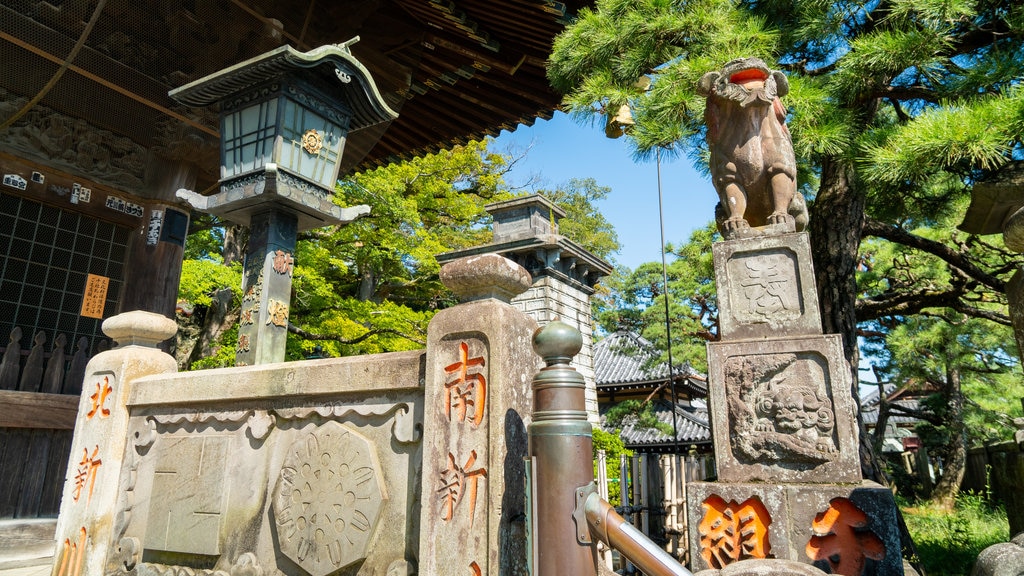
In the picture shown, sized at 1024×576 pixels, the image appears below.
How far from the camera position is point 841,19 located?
17.6 ft

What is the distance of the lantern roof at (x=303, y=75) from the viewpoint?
367 cm

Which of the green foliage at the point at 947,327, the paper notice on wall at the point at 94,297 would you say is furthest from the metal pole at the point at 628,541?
the green foliage at the point at 947,327

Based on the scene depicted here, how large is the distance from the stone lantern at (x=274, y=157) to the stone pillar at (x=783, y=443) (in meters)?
2.70

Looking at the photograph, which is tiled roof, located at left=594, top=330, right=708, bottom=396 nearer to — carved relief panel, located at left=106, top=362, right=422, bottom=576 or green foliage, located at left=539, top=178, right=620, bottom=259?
green foliage, located at left=539, top=178, right=620, bottom=259

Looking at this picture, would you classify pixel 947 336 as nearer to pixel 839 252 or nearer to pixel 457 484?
pixel 839 252

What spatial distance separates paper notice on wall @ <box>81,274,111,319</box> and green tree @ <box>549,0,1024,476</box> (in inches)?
210

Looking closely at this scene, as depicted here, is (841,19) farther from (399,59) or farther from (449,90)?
(399,59)

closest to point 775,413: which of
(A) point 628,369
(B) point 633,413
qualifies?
(B) point 633,413

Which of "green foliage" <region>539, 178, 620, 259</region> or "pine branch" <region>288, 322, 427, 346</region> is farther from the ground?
"green foliage" <region>539, 178, 620, 259</region>

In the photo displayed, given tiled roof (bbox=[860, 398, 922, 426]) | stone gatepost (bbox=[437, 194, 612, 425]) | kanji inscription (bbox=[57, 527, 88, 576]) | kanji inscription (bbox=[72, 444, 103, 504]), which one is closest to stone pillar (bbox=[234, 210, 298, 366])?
kanji inscription (bbox=[72, 444, 103, 504])

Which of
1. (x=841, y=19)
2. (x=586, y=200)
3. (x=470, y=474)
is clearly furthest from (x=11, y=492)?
(x=586, y=200)

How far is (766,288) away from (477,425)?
1.91 metres

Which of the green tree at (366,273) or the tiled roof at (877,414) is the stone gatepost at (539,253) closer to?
the green tree at (366,273)

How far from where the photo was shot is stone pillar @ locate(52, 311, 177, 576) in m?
3.44
